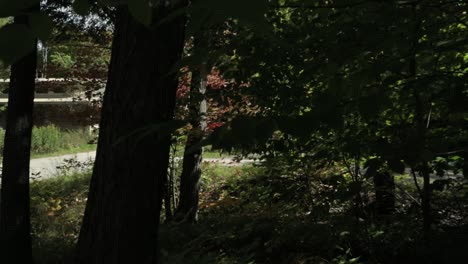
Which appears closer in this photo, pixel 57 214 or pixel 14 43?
pixel 14 43

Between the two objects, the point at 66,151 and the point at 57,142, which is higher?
the point at 57,142

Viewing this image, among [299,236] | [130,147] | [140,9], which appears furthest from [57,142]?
[140,9]

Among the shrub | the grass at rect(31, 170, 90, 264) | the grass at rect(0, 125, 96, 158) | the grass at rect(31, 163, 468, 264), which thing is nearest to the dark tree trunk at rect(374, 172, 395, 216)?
the grass at rect(31, 163, 468, 264)

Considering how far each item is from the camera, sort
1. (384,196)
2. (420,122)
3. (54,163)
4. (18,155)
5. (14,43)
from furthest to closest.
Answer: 1. (54,163)
2. (18,155)
3. (384,196)
4. (420,122)
5. (14,43)

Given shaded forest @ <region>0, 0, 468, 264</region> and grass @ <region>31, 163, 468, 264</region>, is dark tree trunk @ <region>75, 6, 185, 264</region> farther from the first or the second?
grass @ <region>31, 163, 468, 264</region>

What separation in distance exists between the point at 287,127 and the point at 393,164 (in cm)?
87

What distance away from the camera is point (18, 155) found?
6.52 meters

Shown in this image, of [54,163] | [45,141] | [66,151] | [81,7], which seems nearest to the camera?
[81,7]

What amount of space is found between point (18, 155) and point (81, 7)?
6018mm

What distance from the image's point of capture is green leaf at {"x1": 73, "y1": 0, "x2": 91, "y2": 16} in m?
1.07

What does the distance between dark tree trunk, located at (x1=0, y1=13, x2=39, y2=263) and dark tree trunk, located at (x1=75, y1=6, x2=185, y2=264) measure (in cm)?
399

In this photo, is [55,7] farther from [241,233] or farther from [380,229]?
[380,229]

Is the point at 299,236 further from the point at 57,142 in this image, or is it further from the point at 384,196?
the point at 57,142

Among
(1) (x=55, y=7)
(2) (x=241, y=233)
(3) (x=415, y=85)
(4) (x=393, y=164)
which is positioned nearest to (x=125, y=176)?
(4) (x=393, y=164)
